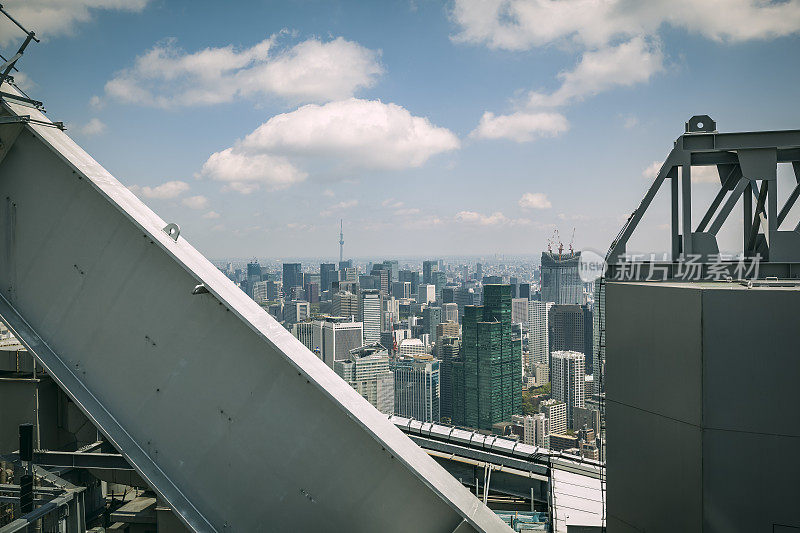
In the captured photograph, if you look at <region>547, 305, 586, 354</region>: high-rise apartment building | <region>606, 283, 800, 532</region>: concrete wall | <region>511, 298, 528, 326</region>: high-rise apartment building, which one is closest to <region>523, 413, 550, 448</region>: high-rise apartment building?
Result: <region>547, 305, 586, 354</region>: high-rise apartment building

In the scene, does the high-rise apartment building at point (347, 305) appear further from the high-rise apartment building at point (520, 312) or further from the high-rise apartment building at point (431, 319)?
the high-rise apartment building at point (520, 312)

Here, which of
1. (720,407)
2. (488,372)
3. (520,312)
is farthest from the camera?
(520,312)

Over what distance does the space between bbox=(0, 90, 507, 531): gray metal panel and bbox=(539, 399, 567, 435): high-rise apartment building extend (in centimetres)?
7980

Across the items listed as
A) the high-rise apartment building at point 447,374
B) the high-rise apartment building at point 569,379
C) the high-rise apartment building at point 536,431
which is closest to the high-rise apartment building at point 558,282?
the high-rise apartment building at point 569,379

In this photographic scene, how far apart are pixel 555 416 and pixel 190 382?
86.1 metres

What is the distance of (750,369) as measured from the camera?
3.70 metres

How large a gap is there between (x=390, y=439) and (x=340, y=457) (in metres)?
0.46

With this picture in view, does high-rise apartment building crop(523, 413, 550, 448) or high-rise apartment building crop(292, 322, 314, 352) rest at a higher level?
high-rise apartment building crop(292, 322, 314, 352)

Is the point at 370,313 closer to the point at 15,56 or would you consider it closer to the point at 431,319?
the point at 431,319

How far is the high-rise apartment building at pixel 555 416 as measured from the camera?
79694mm

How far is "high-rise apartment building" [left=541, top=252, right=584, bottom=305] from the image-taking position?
160500 millimetres

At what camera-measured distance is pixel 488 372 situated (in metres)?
91.5

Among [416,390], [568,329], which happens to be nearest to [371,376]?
[416,390]

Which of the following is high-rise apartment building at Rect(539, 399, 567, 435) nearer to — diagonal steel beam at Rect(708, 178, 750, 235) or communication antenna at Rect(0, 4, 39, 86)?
diagonal steel beam at Rect(708, 178, 750, 235)
